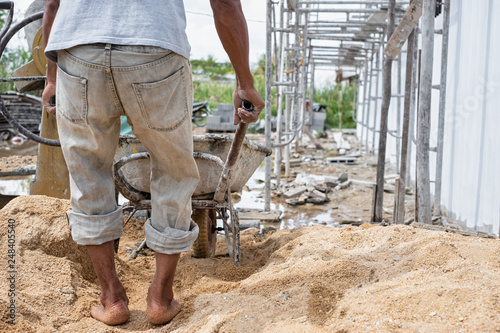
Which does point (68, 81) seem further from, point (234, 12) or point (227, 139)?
point (227, 139)

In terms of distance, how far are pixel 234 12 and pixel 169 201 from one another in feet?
2.56

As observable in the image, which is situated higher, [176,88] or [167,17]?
[167,17]

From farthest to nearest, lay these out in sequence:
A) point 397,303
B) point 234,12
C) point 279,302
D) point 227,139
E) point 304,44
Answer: point 304,44 → point 227,139 → point 279,302 → point 234,12 → point 397,303

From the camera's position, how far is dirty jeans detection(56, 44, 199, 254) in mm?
1646

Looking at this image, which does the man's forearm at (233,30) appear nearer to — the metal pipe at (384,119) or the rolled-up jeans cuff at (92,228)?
the rolled-up jeans cuff at (92,228)

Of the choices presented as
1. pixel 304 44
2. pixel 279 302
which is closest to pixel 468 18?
pixel 304 44

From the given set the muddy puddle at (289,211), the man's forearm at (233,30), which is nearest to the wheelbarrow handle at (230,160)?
the man's forearm at (233,30)

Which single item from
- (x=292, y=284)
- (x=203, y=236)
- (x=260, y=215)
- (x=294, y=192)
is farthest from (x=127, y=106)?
(x=294, y=192)

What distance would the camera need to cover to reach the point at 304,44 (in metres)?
6.60

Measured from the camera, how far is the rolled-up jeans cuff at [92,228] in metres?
1.81

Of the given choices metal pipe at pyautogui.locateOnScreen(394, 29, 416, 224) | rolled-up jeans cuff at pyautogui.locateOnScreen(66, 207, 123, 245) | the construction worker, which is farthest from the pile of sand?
metal pipe at pyautogui.locateOnScreen(394, 29, 416, 224)

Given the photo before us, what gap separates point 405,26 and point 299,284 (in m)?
2.05

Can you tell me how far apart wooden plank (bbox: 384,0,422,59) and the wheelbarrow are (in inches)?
49.8

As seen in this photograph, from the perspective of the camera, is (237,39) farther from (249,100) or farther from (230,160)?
(230,160)
